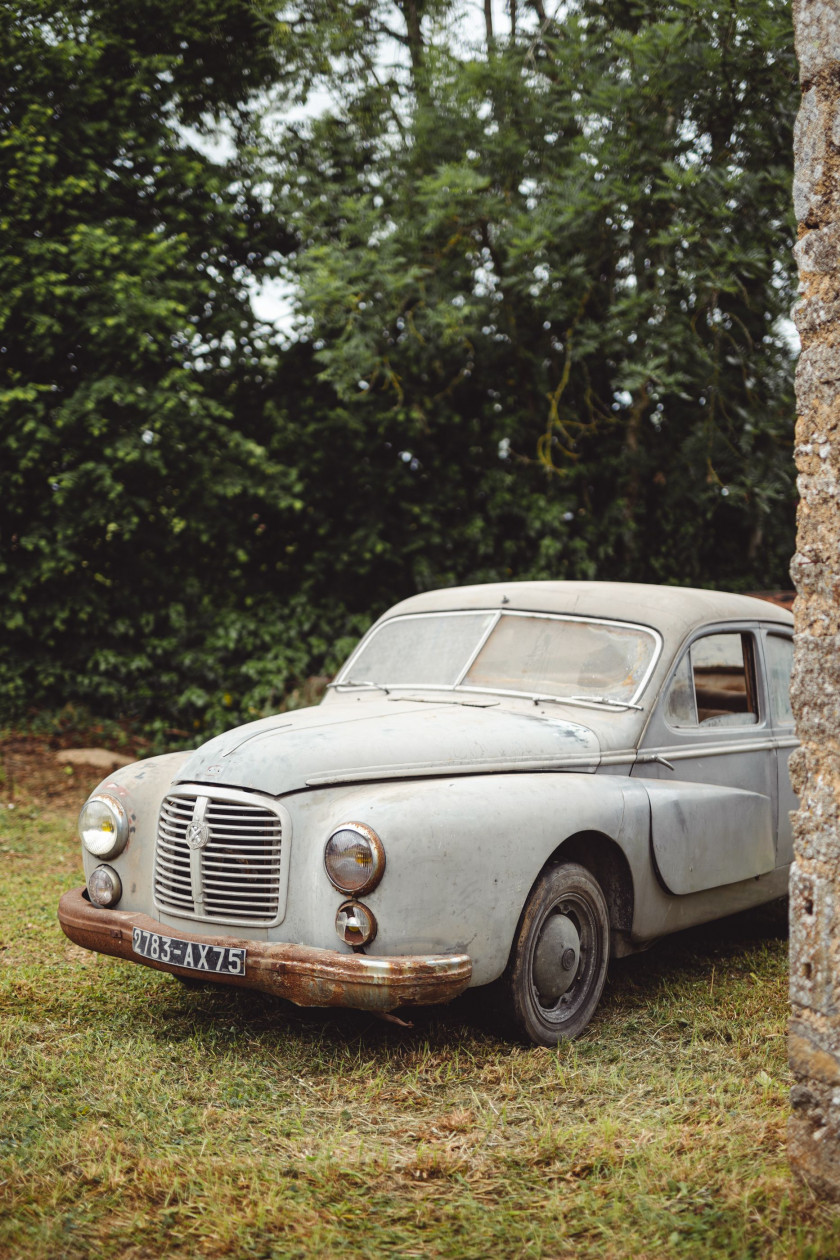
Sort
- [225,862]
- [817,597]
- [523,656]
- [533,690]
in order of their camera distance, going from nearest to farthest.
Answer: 1. [817,597]
2. [225,862]
3. [533,690]
4. [523,656]

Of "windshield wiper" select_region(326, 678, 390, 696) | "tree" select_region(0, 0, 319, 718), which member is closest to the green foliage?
"tree" select_region(0, 0, 319, 718)

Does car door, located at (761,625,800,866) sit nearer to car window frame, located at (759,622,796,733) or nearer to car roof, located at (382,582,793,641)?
car window frame, located at (759,622,796,733)

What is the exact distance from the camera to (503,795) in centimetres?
356

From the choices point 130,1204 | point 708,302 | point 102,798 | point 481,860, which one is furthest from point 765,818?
point 708,302

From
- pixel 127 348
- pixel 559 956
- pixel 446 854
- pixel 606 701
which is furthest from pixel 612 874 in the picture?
pixel 127 348

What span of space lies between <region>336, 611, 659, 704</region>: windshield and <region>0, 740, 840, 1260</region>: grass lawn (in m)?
1.30

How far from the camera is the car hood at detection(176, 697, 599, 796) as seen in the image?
3611mm

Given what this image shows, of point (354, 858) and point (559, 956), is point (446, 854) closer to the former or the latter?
point (354, 858)

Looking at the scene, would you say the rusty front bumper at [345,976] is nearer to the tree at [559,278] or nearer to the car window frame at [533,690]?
the car window frame at [533,690]

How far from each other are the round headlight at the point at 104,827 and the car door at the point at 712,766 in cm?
200

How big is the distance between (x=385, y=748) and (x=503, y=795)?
1.52 ft

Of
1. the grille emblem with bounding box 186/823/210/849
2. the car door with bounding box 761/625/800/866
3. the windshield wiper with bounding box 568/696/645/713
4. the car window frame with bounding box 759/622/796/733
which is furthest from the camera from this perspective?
the car window frame with bounding box 759/622/796/733

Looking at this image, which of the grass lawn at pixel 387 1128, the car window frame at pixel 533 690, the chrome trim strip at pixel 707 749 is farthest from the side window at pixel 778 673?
the grass lawn at pixel 387 1128

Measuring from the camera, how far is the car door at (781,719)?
15.9ft
